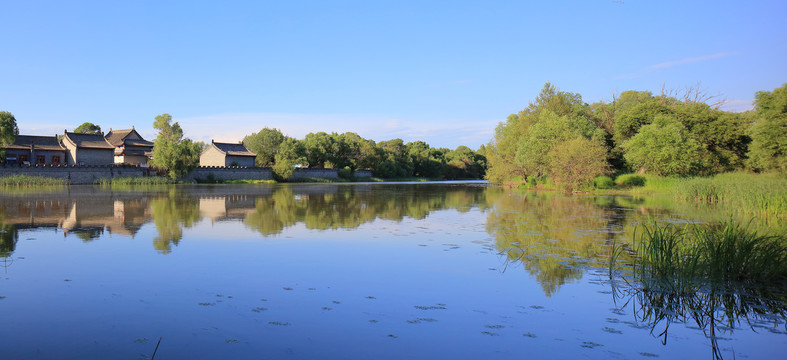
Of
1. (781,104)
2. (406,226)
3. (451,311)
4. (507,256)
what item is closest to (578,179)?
(781,104)

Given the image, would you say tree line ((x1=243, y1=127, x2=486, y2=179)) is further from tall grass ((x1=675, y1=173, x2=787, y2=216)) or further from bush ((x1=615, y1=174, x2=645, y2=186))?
tall grass ((x1=675, y1=173, x2=787, y2=216))

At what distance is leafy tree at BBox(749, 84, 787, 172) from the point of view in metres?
30.5

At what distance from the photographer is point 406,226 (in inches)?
642

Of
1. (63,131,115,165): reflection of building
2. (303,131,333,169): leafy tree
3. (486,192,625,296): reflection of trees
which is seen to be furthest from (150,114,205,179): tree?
(486,192,625,296): reflection of trees

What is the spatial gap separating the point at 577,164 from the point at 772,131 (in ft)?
41.3

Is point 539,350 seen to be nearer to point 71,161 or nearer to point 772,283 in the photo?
point 772,283

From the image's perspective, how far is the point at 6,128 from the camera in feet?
170

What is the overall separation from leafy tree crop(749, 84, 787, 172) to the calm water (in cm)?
2568

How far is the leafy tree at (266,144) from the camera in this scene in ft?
268

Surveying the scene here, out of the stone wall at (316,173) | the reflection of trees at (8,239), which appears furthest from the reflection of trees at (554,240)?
the stone wall at (316,173)

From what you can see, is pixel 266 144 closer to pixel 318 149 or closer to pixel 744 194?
pixel 318 149

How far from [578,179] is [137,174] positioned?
173 feet

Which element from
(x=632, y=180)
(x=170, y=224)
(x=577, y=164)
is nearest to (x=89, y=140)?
(x=170, y=224)

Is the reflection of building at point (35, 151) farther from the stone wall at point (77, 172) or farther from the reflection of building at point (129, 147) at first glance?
the stone wall at point (77, 172)
